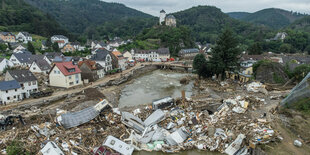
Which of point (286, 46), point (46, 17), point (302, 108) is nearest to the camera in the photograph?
point (302, 108)

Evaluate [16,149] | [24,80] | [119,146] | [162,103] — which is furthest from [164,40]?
[16,149]

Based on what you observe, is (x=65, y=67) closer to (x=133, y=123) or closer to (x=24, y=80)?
(x=24, y=80)

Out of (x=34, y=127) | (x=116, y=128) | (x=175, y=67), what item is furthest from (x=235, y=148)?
(x=175, y=67)

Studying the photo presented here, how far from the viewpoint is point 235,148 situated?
36.9 feet

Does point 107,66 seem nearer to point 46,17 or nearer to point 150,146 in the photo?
point 150,146

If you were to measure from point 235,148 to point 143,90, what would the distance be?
17.8 metres

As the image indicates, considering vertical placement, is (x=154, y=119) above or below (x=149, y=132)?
above

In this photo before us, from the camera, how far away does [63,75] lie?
2381cm

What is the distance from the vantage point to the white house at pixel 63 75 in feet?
78.8

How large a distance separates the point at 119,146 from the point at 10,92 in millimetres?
15839

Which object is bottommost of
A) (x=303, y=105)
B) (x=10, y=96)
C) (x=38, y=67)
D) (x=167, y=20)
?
(x=10, y=96)

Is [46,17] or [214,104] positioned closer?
[214,104]

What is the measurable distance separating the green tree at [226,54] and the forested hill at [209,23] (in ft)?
250

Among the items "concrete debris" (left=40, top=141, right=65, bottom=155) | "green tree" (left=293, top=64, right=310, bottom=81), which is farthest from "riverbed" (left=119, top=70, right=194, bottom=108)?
"green tree" (left=293, top=64, right=310, bottom=81)
